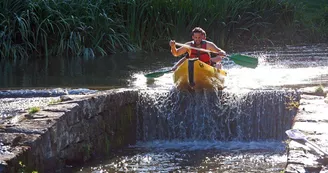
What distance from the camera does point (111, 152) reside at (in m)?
8.91

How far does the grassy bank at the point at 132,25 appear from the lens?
16250mm

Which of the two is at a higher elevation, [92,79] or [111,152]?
[92,79]

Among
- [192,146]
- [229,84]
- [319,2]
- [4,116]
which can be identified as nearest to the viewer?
[4,116]

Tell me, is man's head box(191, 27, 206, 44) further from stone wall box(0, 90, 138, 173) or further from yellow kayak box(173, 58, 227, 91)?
stone wall box(0, 90, 138, 173)

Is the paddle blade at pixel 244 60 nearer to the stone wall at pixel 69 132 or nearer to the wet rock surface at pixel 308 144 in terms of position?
the stone wall at pixel 69 132

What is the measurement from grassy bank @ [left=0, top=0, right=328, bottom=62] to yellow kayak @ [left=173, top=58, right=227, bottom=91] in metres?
6.85

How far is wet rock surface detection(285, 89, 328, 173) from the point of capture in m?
5.38

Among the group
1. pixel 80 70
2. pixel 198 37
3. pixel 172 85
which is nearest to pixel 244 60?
pixel 198 37

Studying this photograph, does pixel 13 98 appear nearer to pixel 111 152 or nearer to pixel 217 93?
pixel 111 152

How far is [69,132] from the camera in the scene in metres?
7.91

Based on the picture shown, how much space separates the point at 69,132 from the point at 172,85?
3382mm

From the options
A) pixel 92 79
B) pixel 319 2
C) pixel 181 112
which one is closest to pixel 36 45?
pixel 92 79

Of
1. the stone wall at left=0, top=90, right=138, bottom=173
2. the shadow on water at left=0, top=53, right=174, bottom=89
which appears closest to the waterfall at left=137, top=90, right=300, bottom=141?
the stone wall at left=0, top=90, right=138, bottom=173

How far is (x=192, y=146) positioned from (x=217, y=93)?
1.03 metres
